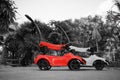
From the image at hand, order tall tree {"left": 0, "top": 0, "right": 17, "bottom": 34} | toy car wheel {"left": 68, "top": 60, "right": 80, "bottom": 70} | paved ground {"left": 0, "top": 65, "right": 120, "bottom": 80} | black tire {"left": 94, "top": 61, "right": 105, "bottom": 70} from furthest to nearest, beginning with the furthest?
black tire {"left": 94, "top": 61, "right": 105, "bottom": 70}, toy car wheel {"left": 68, "top": 60, "right": 80, "bottom": 70}, tall tree {"left": 0, "top": 0, "right": 17, "bottom": 34}, paved ground {"left": 0, "top": 65, "right": 120, "bottom": 80}

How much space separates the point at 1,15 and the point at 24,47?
21.7 meters

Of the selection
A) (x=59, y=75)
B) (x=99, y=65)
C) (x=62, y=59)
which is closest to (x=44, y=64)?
(x=62, y=59)

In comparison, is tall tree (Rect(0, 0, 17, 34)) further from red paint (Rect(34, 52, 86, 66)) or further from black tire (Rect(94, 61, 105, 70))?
black tire (Rect(94, 61, 105, 70))

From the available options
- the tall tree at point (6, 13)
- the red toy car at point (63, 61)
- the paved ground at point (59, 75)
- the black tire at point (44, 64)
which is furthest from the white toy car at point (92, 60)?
the tall tree at point (6, 13)

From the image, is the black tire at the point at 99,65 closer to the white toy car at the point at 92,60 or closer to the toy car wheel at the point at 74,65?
the white toy car at the point at 92,60

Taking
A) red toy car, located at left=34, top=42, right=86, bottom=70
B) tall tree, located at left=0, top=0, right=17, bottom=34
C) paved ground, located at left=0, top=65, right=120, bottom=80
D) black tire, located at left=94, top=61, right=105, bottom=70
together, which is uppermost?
tall tree, located at left=0, top=0, right=17, bottom=34

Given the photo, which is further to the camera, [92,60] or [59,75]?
[92,60]

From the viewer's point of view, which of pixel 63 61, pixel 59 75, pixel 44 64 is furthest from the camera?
pixel 44 64

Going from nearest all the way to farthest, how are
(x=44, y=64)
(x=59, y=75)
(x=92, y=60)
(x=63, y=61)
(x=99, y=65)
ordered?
(x=59, y=75) → (x=63, y=61) → (x=44, y=64) → (x=92, y=60) → (x=99, y=65)

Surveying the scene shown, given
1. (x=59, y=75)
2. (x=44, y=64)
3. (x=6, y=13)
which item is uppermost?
(x=6, y=13)

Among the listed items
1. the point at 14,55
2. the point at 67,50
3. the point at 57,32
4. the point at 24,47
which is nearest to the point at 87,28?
the point at 57,32

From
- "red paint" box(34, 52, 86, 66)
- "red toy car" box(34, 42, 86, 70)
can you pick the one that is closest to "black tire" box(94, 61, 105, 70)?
"red toy car" box(34, 42, 86, 70)

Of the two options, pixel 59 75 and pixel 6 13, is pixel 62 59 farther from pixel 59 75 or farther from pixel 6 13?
pixel 6 13

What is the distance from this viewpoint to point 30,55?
116 feet
